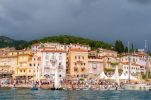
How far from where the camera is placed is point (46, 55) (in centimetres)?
10750

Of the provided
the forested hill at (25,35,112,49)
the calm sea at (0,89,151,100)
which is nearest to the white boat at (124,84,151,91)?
the calm sea at (0,89,151,100)

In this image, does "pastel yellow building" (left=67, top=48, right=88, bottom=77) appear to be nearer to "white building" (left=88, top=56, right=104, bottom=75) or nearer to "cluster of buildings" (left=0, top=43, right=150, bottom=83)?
"cluster of buildings" (left=0, top=43, right=150, bottom=83)

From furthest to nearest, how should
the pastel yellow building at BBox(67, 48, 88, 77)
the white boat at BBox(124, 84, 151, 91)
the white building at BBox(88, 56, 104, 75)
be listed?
the white building at BBox(88, 56, 104, 75) → the pastel yellow building at BBox(67, 48, 88, 77) → the white boat at BBox(124, 84, 151, 91)

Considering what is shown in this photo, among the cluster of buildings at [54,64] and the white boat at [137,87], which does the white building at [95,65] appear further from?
the white boat at [137,87]

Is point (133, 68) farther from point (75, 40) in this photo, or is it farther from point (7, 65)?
point (7, 65)

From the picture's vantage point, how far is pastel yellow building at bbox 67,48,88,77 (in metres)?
108

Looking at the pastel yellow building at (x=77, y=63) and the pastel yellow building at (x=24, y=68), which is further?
the pastel yellow building at (x=24, y=68)

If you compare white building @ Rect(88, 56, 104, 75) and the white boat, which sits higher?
white building @ Rect(88, 56, 104, 75)

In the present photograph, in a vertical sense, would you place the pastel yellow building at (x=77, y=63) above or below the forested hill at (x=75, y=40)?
below

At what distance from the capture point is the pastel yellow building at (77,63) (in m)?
108

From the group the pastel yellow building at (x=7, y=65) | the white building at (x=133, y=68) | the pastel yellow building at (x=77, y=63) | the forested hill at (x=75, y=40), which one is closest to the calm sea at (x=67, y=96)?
the pastel yellow building at (x=77, y=63)

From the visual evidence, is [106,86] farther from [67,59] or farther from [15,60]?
[15,60]

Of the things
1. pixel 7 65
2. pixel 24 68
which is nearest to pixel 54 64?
pixel 24 68

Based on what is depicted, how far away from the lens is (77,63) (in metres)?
108
